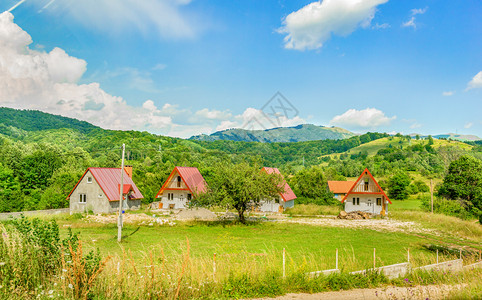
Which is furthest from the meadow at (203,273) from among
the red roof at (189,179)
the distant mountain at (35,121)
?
the distant mountain at (35,121)

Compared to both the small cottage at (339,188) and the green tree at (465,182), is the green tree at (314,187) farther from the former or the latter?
the green tree at (465,182)

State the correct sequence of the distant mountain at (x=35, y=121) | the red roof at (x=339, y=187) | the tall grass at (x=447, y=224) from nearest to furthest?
1. the tall grass at (x=447, y=224)
2. the red roof at (x=339, y=187)
3. the distant mountain at (x=35, y=121)

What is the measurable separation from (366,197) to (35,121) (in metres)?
177

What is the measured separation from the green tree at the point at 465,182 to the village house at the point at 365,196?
14.0 meters

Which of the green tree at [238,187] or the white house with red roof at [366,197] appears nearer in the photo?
the green tree at [238,187]

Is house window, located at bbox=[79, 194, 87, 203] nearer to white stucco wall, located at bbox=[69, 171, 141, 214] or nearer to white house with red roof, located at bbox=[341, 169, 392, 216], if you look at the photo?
white stucco wall, located at bbox=[69, 171, 141, 214]


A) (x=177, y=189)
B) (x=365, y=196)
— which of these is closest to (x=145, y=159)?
(x=177, y=189)

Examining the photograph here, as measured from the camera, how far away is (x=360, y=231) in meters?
26.5

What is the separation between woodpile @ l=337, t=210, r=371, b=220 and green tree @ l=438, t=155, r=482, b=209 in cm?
1769

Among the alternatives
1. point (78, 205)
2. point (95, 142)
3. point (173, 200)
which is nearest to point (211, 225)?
point (173, 200)

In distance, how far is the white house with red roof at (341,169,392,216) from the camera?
39.9 meters

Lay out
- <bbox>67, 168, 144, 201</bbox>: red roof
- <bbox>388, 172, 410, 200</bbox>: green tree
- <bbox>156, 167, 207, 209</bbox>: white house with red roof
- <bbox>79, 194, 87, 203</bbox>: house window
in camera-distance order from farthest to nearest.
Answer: <bbox>388, 172, 410, 200</bbox>: green tree → <bbox>156, 167, 207, 209</bbox>: white house with red roof → <bbox>79, 194, 87, 203</bbox>: house window → <bbox>67, 168, 144, 201</bbox>: red roof

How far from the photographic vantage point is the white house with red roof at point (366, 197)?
39906mm

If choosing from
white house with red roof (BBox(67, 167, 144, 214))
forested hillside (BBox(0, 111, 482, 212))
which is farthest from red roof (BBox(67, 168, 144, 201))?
forested hillside (BBox(0, 111, 482, 212))
